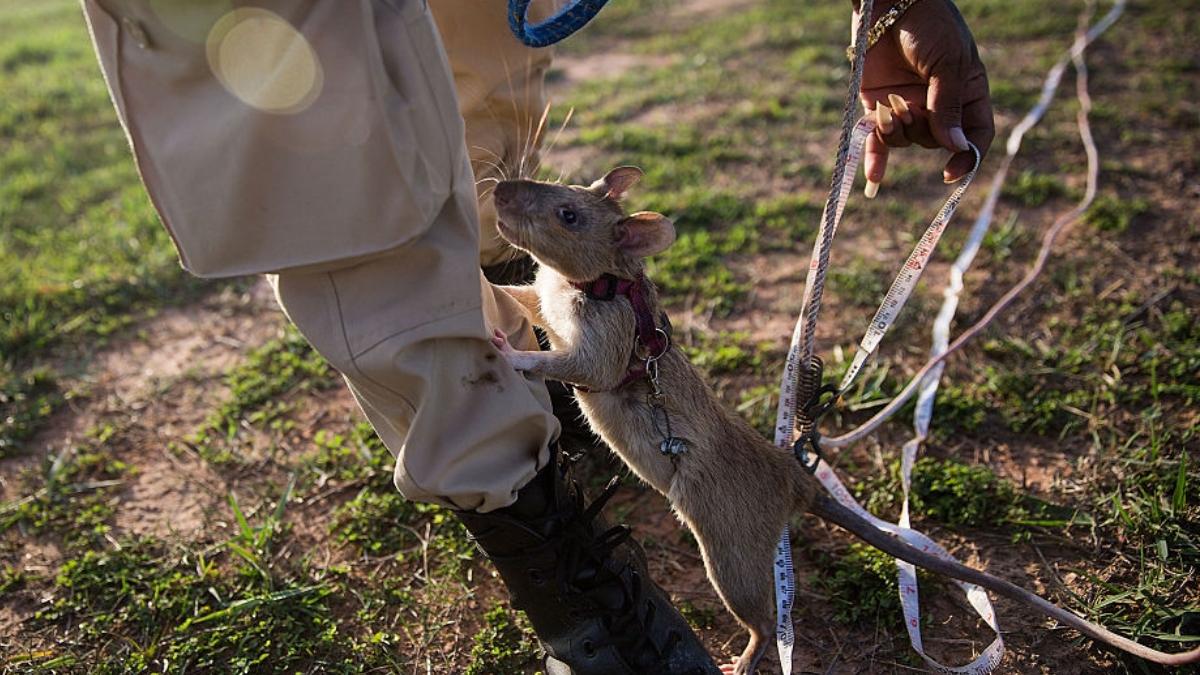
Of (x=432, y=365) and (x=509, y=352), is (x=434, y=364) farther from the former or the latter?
(x=509, y=352)

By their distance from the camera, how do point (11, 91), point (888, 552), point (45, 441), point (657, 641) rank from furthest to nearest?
point (11, 91)
point (45, 441)
point (888, 552)
point (657, 641)

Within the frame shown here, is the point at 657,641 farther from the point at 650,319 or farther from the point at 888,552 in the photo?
the point at 650,319

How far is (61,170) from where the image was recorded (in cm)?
634

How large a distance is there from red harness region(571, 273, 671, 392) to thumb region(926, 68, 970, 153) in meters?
0.95

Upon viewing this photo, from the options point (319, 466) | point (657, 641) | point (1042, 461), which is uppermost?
point (1042, 461)

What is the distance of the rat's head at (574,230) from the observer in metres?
2.53

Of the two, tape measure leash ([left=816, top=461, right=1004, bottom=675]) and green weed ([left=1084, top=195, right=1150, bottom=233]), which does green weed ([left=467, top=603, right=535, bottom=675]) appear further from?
green weed ([left=1084, top=195, right=1150, bottom=233])

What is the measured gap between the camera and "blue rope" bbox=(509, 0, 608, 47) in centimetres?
213

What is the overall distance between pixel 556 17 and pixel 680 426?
114cm

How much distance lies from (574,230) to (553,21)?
2.05 ft

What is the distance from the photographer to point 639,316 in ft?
8.29

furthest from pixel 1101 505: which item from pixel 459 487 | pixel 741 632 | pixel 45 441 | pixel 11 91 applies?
pixel 11 91

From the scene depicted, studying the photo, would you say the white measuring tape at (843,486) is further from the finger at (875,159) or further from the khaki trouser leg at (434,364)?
the khaki trouser leg at (434,364)

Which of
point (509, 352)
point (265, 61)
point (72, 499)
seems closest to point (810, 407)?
point (509, 352)
